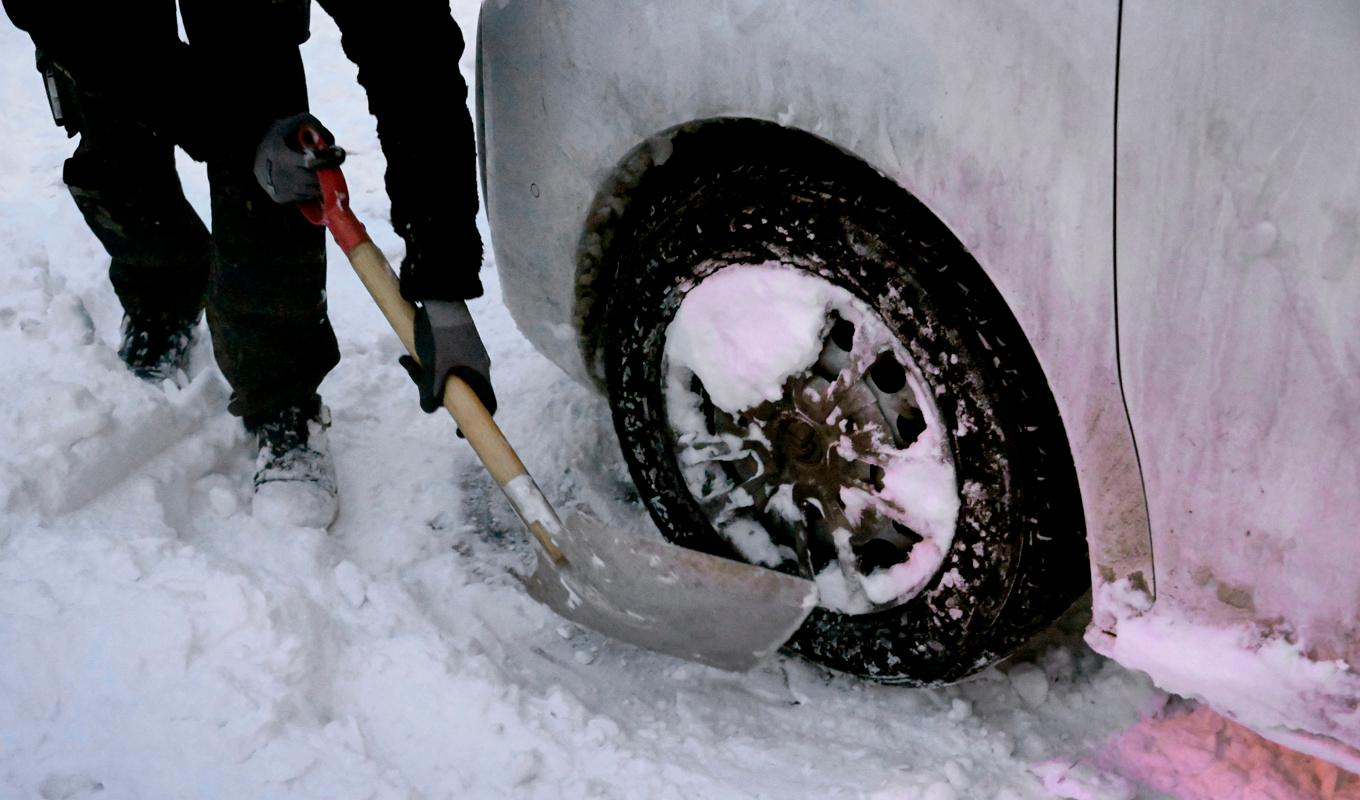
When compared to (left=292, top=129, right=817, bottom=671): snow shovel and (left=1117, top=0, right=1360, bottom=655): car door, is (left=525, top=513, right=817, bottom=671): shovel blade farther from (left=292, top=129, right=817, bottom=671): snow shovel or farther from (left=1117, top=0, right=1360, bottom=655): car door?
(left=1117, top=0, right=1360, bottom=655): car door

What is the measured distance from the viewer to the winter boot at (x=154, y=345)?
8.70 ft

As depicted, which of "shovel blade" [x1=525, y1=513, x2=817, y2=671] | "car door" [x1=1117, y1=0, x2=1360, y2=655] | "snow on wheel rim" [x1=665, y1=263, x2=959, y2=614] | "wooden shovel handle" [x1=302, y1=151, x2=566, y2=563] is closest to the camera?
"car door" [x1=1117, y1=0, x2=1360, y2=655]

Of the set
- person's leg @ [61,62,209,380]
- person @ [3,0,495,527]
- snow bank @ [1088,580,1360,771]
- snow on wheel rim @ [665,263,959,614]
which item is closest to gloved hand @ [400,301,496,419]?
person @ [3,0,495,527]

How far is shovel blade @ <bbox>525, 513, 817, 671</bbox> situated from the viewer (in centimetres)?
178

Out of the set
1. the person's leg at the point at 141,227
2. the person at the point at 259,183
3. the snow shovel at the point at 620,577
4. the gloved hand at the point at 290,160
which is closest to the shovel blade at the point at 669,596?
the snow shovel at the point at 620,577

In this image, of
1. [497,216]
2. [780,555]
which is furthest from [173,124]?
[780,555]

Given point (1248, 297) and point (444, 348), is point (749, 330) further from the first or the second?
point (1248, 297)

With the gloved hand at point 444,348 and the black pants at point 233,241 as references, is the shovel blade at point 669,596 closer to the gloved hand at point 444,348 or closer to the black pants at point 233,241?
the gloved hand at point 444,348

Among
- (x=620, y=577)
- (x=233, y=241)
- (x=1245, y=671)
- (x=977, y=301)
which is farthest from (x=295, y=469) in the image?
(x=1245, y=671)

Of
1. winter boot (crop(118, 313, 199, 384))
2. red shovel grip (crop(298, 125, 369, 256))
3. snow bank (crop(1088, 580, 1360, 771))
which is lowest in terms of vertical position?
winter boot (crop(118, 313, 199, 384))

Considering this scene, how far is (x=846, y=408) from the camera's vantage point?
165cm

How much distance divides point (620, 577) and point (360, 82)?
97 cm

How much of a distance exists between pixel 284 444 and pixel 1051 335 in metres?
1.70

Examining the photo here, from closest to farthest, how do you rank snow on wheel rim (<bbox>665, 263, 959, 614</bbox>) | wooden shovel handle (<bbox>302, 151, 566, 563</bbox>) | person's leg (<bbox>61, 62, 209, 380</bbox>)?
snow on wheel rim (<bbox>665, 263, 959, 614</bbox>), wooden shovel handle (<bbox>302, 151, 566, 563</bbox>), person's leg (<bbox>61, 62, 209, 380</bbox>)
